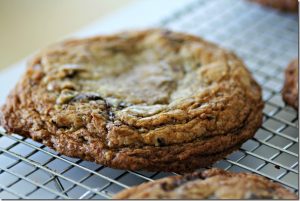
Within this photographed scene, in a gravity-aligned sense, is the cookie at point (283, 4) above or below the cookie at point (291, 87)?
above

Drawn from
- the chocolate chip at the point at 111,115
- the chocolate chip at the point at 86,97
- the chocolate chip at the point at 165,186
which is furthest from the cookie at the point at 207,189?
the chocolate chip at the point at 86,97

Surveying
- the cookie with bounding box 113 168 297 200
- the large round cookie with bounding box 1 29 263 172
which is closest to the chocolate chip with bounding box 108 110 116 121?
the large round cookie with bounding box 1 29 263 172

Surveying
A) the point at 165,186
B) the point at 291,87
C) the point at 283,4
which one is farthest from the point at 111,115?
the point at 283,4

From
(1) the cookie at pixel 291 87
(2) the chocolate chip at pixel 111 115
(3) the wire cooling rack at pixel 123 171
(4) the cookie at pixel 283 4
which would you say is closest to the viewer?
(3) the wire cooling rack at pixel 123 171

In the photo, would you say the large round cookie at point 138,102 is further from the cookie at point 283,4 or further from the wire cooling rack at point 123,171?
the cookie at point 283,4

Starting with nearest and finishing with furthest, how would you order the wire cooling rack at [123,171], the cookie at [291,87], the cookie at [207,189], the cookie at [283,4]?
1. the cookie at [207,189]
2. the wire cooling rack at [123,171]
3. the cookie at [291,87]
4. the cookie at [283,4]

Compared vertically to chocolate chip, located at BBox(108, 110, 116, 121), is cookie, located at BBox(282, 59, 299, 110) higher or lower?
lower

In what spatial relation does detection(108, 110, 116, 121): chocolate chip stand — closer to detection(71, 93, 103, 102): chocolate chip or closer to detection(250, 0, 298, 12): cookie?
detection(71, 93, 103, 102): chocolate chip
